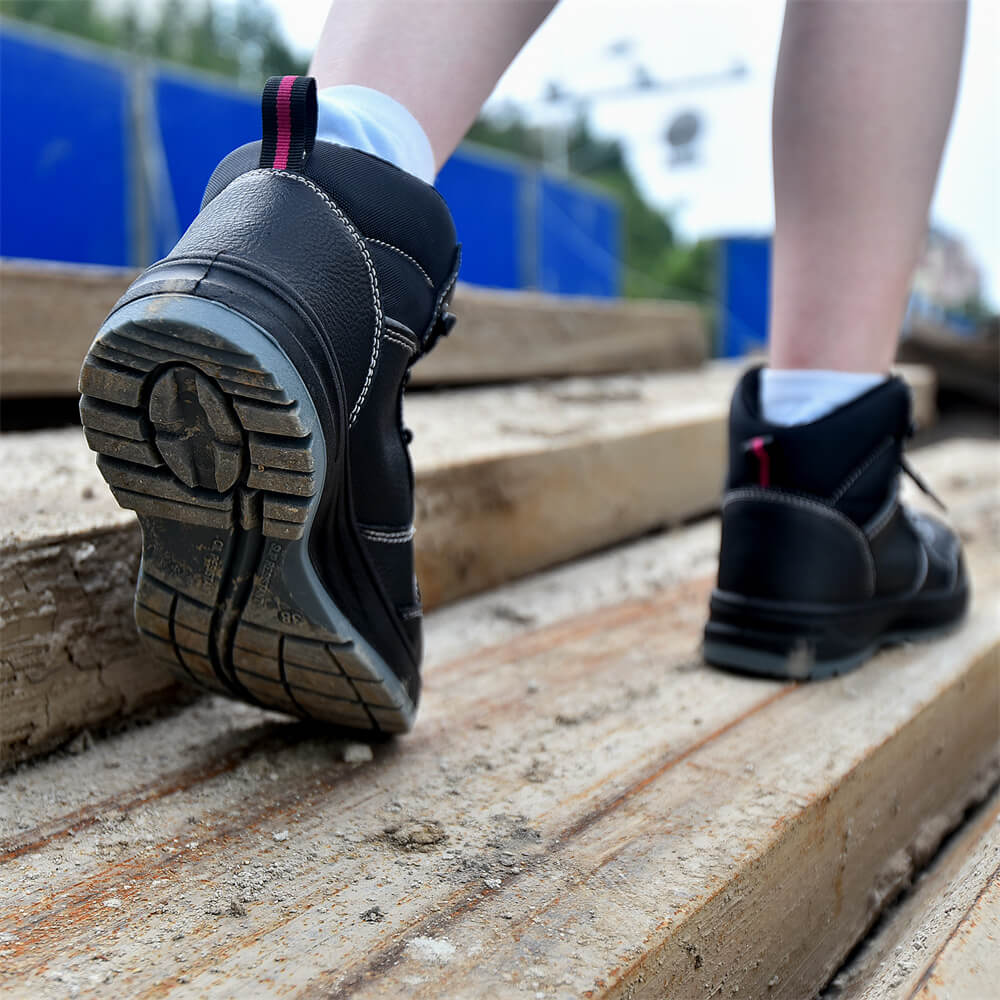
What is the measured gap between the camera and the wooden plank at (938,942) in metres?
0.55

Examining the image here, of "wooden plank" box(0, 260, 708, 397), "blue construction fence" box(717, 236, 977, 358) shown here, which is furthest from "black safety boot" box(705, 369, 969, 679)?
"blue construction fence" box(717, 236, 977, 358)

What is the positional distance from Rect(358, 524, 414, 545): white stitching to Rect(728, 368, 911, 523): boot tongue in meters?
0.43

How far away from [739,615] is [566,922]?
54 cm

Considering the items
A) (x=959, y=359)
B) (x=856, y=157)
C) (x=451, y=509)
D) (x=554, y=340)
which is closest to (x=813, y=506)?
(x=856, y=157)

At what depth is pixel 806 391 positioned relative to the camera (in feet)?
3.50

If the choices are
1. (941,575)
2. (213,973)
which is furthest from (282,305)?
(941,575)

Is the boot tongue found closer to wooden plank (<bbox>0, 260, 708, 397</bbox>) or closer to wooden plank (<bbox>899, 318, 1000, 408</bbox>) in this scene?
wooden plank (<bbox>0, 260, 708, 397</bbox>)

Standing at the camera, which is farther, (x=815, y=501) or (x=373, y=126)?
(x=815, y=501)

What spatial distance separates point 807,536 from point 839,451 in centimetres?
10

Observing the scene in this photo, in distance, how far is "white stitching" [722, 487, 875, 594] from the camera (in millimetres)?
1047

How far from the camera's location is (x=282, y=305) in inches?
25.8

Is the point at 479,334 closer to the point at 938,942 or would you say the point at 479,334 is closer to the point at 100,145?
the point at 938,942

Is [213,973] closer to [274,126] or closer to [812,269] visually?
[274,126]

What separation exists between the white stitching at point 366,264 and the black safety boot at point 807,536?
496 mm
